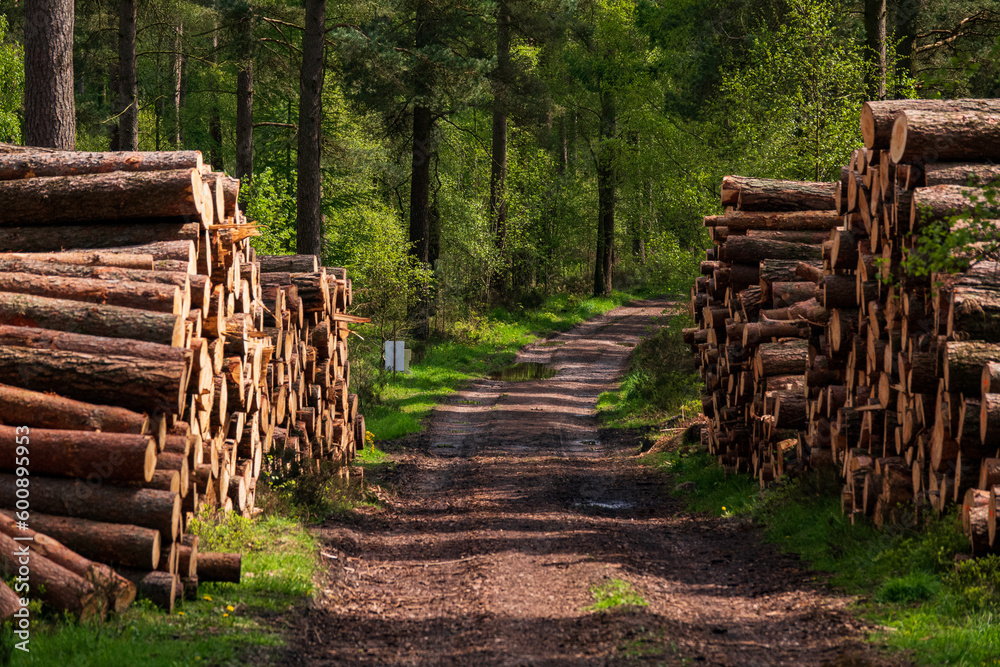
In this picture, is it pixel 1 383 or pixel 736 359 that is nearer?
A: pixel 1 383

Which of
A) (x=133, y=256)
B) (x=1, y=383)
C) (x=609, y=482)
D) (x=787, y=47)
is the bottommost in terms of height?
(x=609, y=482)

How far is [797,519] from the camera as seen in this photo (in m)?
10.3

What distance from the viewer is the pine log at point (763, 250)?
13438 millimetres

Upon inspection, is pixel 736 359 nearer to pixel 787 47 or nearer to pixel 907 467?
pixel 907 467

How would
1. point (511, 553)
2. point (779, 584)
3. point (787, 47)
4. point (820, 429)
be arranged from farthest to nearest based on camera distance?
point (787, 47) → point (820, 429) → point (511, 553) → point (779, 584)

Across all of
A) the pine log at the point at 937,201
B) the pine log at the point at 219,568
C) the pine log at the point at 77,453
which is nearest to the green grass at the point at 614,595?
the pine log at the point at 219,568

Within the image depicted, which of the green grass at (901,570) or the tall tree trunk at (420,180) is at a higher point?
the tall tree trunk at (420,180)

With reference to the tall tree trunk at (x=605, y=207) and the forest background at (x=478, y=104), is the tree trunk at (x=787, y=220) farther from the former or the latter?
the tall tree trunk at (x=605, y=207)

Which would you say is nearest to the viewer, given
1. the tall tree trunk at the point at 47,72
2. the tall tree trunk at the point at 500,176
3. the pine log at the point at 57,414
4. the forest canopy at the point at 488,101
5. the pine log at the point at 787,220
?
the pine log at the point at 57,414

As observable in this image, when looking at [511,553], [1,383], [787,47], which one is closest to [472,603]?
[511,553]

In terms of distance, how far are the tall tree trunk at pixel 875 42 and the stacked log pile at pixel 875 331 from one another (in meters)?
6.40

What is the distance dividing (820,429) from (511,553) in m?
3.86

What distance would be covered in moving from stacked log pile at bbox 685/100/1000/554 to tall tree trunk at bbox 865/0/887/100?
640 cm

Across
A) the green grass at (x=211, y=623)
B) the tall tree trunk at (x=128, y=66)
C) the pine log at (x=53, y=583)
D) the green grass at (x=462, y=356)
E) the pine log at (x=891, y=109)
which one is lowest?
the green grass at (x=462, y=356)
